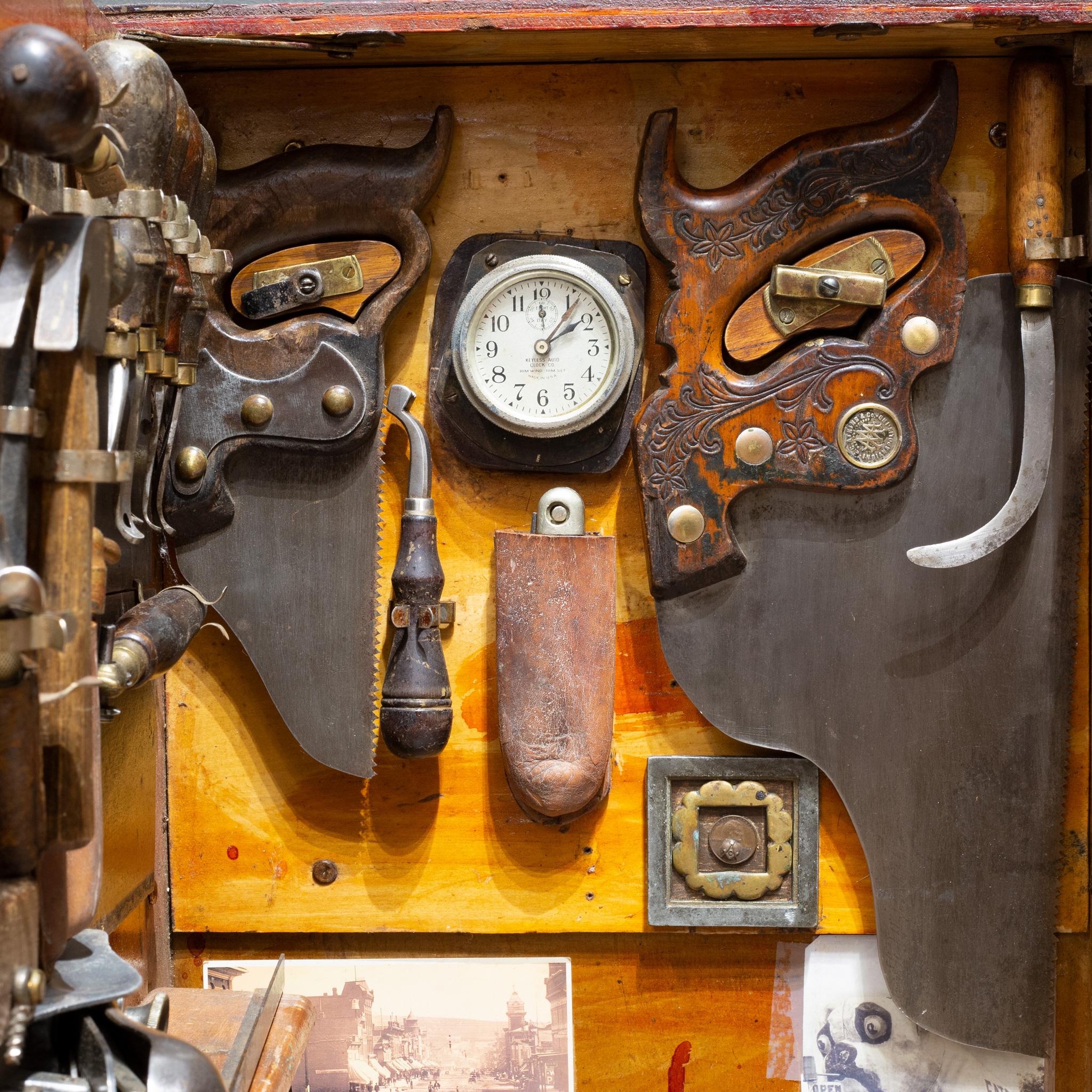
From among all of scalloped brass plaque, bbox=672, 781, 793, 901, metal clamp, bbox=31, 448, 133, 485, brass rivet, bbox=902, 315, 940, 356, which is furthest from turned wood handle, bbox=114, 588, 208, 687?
brass rivet, bbox=902, 315, 940, 356

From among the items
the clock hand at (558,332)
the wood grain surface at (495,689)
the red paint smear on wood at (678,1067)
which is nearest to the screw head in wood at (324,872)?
the wood grain surface at (495,689)

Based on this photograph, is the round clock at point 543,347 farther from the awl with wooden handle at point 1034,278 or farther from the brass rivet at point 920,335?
the awl with wooden handle at point 1034,278

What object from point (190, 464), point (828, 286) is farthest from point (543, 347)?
point (190, 464)

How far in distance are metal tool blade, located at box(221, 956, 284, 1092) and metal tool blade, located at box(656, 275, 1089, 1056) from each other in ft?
2.09

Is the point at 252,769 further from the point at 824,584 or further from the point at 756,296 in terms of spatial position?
the point at 756,296

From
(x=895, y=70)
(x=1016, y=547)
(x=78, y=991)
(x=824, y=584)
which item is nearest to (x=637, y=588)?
(x=824, y=584)

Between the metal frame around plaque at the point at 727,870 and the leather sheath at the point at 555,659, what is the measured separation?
0.37 feet

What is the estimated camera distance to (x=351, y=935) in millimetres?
1598

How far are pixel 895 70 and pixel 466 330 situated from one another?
2.12 feet

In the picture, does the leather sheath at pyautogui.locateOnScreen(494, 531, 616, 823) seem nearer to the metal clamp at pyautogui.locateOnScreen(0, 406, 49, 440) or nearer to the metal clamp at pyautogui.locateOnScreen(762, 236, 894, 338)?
the metal clamp at pyautogui.locateOnScreen(762, 236, 894, 338)

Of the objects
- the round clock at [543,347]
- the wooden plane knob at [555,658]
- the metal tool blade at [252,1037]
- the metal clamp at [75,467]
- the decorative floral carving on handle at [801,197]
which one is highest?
the decorative floral carving on handle at [801,197]

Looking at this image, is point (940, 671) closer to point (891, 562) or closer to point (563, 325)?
point (891, 562)

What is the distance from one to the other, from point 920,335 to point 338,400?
0.74 m

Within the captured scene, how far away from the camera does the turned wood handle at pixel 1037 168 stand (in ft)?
4.65
